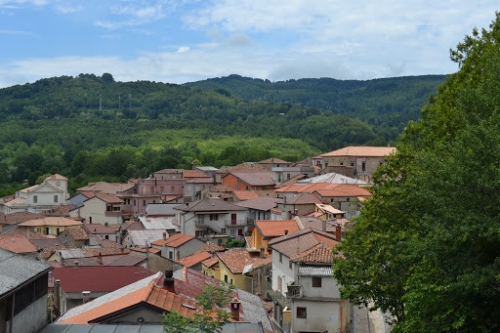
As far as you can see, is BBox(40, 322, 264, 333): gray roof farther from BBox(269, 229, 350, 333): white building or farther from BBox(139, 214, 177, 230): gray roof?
BBox(139, 214, 177, 230): gray roof

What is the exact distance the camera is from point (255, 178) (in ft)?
267

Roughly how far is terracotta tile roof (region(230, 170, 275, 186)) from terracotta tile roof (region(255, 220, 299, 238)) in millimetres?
34969

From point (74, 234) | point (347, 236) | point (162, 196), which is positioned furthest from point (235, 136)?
point (347, 236)

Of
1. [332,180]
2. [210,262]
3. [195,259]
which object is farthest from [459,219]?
[332,180]

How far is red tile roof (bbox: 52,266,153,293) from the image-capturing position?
997 inches

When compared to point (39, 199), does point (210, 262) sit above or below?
above

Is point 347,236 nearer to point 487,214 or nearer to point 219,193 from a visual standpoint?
point 487,214

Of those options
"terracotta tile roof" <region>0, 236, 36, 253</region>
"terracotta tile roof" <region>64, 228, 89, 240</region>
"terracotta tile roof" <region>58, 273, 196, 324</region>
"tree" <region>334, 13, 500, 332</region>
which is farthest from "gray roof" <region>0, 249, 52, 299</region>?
"terracotta tile roof" <region>64, 228, 89, 240</region>

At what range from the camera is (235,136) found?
168m

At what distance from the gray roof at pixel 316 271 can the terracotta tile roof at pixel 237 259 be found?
23.2 feet

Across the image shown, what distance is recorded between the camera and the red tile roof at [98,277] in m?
25.3

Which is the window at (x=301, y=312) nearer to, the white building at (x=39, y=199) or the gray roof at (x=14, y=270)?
the gray roof at (x=14, y=270)

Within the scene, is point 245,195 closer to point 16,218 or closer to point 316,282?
point 16,218

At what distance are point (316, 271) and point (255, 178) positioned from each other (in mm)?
52291
